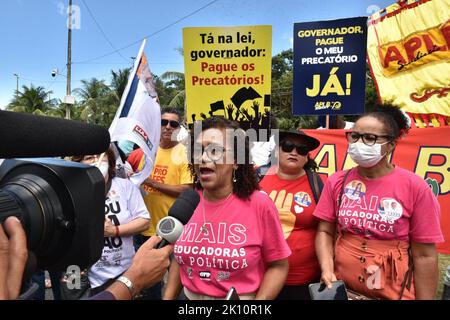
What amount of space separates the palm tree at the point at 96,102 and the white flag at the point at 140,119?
1065 inches

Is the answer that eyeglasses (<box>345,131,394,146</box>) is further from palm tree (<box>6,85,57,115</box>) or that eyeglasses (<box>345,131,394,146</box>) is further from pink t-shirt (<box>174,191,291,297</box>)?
palm tree (<box>6,85,57,115</box>)

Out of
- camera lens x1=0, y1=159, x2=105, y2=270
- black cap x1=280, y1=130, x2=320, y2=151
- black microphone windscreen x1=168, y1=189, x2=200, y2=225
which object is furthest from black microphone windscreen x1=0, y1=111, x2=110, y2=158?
black cap x1=280, y1=130, x2=320, y2=151

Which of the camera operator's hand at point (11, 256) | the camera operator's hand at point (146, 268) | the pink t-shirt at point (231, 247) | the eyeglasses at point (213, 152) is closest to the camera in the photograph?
the camera operator's hand at point (11, 256)

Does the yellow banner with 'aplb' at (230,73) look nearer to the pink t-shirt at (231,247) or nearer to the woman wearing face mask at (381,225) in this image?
the woman wearing face mask at (381,225)

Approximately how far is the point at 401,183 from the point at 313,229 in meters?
0.63

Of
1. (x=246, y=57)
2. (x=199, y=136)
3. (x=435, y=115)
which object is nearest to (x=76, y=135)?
(x=199, y=136)

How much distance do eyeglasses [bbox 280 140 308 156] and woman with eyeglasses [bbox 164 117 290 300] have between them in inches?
26.2

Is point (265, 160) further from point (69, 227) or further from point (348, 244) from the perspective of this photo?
point (69, 227)

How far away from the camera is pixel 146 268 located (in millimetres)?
1223

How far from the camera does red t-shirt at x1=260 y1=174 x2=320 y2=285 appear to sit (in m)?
2.32

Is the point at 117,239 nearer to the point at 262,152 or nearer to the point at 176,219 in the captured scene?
the point at 176,219

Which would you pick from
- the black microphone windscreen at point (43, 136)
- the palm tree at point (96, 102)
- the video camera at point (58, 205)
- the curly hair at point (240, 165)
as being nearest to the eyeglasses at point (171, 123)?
the curly hair at point (240, 165)

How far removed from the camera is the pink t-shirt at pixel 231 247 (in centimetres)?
171
